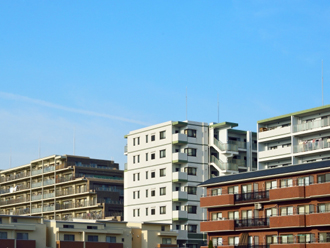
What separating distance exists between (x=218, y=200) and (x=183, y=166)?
82.7 feet

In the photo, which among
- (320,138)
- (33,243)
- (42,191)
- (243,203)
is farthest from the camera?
(42,191)

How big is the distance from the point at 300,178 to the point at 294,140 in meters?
23.1

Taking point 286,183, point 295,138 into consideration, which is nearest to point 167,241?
point 295,138

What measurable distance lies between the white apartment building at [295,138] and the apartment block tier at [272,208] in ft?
50.8

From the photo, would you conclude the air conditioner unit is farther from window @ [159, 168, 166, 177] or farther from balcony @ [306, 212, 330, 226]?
window @ [159, 168, 166, 177]

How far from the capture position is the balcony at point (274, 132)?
98.4m

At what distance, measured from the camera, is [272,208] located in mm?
→ 78250

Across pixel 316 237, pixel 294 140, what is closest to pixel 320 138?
pixel 294 140

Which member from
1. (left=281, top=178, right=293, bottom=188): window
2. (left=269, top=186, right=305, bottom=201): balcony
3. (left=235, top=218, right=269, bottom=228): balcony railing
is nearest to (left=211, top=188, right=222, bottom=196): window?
(left=235, top=218, right=269, bottom=228): balcony railing

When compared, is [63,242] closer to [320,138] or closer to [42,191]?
[320,138]

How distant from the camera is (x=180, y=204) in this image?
354 ft

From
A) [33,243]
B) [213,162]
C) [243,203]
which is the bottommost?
[33,243]

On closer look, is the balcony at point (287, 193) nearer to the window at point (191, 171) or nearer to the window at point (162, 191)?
the window at point (191, 171)

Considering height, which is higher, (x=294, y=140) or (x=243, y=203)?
(x=294, y=140)
